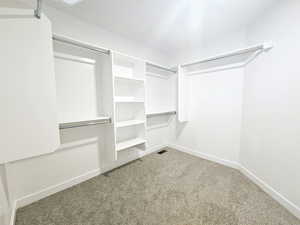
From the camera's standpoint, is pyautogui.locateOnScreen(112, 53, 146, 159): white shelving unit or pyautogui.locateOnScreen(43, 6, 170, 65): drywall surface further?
pyautogui.locateOnScreen(112, 53, 146, 159): white shelving unit

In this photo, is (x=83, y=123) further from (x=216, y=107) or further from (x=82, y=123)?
(x=216, y=107)

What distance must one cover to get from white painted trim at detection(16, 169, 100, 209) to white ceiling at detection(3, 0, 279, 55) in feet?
7.48

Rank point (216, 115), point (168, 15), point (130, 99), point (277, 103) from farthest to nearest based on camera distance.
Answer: point (216, 115) → point (130, 99) → point (168, 15) → point (277, 103)

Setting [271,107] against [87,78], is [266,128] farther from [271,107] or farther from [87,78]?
[87,78]

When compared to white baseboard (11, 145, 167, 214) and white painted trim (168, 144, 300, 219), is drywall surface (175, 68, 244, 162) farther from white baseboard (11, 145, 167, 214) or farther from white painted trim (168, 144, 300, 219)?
white baseboard (11, 145, 167, 214)

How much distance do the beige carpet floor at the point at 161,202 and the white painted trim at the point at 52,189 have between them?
6 centimetres

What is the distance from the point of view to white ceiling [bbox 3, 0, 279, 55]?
4.77 feet

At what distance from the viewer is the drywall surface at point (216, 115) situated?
6.89ft

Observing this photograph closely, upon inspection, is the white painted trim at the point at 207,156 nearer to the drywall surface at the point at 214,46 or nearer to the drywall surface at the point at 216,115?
the drywall surface at the point at 216,115

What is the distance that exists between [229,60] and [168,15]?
129 cm

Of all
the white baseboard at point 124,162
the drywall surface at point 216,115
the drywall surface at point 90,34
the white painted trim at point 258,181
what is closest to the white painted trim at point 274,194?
the white painted trim at point 258,181

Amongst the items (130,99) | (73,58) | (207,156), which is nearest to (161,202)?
(207,156)

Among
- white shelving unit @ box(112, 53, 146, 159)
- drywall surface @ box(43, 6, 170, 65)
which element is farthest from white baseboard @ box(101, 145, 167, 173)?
drywall surface @ box(43, 6, 170, 65)

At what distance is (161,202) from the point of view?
4.71ft
